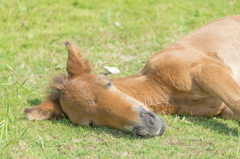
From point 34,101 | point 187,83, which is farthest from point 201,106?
point 34,101

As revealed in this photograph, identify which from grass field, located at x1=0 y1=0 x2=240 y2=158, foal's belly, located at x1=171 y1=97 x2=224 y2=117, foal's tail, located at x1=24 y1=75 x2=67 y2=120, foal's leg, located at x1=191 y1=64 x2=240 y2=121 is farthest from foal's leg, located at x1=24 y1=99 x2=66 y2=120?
foal's leg, located at x1=191 y1=64 x2=240 y2=121

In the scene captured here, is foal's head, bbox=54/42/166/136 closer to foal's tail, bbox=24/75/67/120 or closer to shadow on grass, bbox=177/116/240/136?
foal's tail, bbox=24/75/67/120

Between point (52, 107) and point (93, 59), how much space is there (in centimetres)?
254

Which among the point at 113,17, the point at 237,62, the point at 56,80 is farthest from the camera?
the point at 113,17

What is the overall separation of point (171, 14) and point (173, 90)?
498cm

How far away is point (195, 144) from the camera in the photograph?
11.1ft

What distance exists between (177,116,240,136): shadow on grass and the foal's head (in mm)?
775

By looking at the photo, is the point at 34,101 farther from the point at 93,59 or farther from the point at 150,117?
the point at 150,117

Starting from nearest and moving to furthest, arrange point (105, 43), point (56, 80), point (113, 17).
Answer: point (56, 80), point (105, 43), point (113, 17)

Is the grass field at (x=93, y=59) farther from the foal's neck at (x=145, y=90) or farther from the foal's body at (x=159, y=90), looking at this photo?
the foal's neck at (x=145, y=90)

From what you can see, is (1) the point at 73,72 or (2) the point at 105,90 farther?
(1) the point at 73,72

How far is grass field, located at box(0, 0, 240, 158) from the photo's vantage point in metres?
3.35

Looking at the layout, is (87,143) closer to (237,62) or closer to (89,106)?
(89,106)

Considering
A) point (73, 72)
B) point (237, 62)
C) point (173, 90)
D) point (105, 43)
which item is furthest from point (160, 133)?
point (105, 43)
